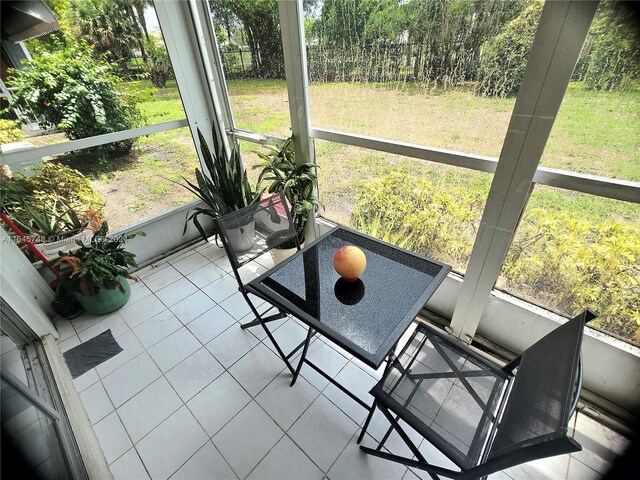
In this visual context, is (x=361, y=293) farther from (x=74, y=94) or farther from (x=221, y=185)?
(x=74, y=94)

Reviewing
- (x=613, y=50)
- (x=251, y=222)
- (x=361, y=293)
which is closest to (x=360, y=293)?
(x=361, y=293)

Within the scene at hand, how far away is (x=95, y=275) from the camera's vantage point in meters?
2.01

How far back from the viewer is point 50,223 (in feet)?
7.17

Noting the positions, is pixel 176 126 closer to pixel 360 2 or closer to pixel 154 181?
pixel 154 181

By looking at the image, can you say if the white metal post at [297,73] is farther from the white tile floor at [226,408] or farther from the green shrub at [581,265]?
the green shrub at [581,265]

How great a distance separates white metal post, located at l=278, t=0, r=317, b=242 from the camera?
1815 mm

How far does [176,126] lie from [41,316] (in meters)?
Result: 1.86

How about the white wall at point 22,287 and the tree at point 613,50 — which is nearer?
the tree at point 613,50

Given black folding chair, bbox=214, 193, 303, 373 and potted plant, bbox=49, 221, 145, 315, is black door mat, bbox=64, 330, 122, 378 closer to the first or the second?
potted plant, bbox=49, 221, 145, 315

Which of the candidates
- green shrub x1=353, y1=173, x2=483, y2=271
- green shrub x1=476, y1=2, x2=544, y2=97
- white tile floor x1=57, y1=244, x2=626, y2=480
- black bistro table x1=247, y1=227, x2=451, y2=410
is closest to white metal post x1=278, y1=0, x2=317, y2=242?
green shrub x1=353, y1=173, x2=483, y2=271

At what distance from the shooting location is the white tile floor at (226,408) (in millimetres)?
1346

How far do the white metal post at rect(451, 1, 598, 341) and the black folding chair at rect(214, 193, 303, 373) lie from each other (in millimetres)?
1141

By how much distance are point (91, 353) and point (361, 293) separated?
198cm

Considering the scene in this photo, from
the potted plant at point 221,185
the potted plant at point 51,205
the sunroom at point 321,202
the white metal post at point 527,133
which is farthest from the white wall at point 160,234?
the white metal post at point 527,133
